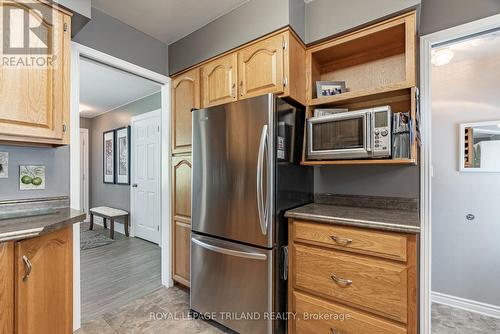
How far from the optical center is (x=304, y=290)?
59.9 inches

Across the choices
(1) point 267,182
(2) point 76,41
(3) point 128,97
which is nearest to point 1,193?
(2) point 76,41

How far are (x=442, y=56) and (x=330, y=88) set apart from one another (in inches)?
44.0

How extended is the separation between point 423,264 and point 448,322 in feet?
2.61

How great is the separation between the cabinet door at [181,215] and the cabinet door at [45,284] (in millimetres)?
1002

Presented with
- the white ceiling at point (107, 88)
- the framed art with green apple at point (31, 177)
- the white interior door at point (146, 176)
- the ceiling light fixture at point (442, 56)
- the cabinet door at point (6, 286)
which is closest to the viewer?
the cabinet door at point (6, 286)

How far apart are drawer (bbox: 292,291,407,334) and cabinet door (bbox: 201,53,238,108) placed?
5.09ft

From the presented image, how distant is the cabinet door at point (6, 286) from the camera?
0.99 m

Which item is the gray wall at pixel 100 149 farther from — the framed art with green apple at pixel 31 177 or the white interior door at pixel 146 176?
the framed art with green apple at pixel 31 177

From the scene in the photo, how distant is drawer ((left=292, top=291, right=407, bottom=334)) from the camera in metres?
1.27

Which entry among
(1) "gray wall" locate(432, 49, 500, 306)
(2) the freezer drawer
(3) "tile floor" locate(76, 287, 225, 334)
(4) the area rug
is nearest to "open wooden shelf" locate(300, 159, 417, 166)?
(2) the freezer drawer

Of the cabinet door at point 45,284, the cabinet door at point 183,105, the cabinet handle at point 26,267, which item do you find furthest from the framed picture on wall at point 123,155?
the cabinet handle at point 26,267

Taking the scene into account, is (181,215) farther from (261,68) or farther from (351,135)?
(351,135)

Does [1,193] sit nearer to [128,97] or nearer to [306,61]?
[306,61]

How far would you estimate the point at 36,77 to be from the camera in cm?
137
